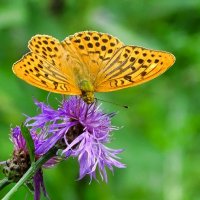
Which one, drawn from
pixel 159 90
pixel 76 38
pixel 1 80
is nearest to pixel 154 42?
pixel 159 90

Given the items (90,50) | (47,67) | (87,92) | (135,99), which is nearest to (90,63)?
(90,50)

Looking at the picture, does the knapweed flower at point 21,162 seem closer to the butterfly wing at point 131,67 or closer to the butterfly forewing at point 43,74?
the butterfly forewing at point 43,74

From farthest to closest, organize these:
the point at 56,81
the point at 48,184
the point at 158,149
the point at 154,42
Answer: the point at 154,42
the point at 158,149
the point at 48,184
the point at 56,81

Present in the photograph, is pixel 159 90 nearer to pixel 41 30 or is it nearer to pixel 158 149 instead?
pixel 158 149

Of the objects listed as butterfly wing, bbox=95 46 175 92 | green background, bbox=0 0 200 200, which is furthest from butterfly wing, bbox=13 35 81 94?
green background, bbox=0 0 200 200

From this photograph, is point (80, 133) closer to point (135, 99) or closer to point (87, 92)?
point (87, 92)

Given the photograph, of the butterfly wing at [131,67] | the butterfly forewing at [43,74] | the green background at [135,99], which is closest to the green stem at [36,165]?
the butterfly forewing at [43,74]
